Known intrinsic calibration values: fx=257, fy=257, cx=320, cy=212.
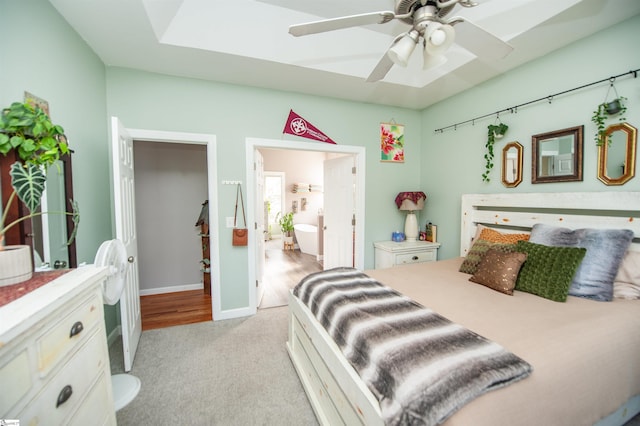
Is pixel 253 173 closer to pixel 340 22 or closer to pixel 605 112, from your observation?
pixel 340 22

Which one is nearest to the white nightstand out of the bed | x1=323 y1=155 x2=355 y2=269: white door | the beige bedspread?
x1=323 y1=155 x2=355 y2=269: white door

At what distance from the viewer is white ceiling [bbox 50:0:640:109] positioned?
179 centimetres

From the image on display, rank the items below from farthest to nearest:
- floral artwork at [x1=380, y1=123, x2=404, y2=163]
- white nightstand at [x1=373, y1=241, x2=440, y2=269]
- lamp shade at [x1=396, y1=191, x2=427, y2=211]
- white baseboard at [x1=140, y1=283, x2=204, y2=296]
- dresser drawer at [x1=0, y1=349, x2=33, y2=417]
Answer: white baseboard at [x1=140, y1=283, x2=204, y2=296], floral artwork at [x1=380, y1=123, x2=404, y2=163], lamp shade at [x1=396, y1=191, x2=427, y2=211], white nightstand at [x1=373, y1=241, x2=440, y2=269], dresser drawer at [x1=0, y1=349, x2=33, y2=417]

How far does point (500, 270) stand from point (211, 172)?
2.70 m

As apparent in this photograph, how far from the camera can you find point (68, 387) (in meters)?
0.90

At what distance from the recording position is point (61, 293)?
0.85m

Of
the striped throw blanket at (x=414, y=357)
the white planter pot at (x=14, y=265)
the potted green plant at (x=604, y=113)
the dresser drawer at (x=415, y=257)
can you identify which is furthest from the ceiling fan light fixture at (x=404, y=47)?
the dresser drawer at (x=415, y=257)

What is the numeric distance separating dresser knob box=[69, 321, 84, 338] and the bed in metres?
1.07

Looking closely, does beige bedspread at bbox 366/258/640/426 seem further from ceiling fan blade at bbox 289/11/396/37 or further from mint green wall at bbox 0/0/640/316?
ceiling fan blade at bbox 289/11/396/37

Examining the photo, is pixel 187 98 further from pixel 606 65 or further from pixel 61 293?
pixel 606 65

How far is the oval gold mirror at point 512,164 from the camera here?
246cm

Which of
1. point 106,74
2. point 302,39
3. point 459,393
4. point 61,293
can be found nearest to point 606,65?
point 302,39

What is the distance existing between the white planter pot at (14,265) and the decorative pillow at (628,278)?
309 cm

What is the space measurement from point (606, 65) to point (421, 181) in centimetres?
198
